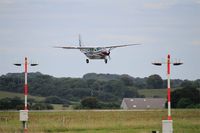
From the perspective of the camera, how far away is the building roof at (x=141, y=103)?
113812 millimetres

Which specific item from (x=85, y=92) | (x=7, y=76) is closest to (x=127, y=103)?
(x=85, y=92)

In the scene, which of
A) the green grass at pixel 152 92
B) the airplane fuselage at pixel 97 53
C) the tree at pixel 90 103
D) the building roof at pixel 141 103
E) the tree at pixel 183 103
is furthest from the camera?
the green grass at pixel 152 92

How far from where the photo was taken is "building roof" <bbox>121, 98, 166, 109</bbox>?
114 metres

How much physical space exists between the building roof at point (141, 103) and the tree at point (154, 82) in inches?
891

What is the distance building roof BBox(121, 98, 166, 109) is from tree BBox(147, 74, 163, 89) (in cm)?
2263

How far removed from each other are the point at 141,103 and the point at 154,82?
28.9 m

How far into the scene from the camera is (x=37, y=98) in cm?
11250

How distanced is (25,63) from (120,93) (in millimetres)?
99103

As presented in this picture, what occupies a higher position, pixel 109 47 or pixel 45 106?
pixel 109 47

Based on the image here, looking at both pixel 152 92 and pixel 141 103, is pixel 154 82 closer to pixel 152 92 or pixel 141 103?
pixel 152 92

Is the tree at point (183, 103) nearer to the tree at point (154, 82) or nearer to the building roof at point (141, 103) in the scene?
the building roof at point (141, 103)

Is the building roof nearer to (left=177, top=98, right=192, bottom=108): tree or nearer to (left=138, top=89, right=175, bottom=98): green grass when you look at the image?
(left=138, top=89, right=175, bottom=98): green grass

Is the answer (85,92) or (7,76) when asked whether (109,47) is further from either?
(85,92)

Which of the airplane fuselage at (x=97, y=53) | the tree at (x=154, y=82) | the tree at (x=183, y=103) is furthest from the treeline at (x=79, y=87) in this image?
the airplane fuselage at (x=97, y=53)
